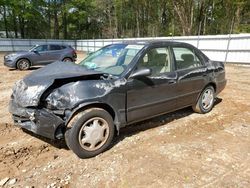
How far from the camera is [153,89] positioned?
3955 millimetres

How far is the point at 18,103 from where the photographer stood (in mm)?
3350

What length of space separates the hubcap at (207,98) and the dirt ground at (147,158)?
44 centimetres

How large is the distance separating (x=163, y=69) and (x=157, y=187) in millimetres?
2090

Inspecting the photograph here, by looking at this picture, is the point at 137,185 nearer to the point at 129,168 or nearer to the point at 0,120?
the point at 129,168

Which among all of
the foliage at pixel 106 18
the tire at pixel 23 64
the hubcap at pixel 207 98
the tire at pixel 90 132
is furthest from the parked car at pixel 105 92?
the foliage at pixel 106 18

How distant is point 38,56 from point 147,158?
10.7 m

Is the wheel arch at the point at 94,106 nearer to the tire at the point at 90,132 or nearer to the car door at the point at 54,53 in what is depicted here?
the tire at the point at 90,132

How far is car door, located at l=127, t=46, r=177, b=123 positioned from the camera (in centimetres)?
374

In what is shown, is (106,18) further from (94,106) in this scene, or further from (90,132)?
(90,132)

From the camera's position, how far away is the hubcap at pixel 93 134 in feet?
10.8

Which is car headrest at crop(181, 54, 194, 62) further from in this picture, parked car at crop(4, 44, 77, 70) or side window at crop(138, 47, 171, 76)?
parked car at crop(4, 44, 77, 70)

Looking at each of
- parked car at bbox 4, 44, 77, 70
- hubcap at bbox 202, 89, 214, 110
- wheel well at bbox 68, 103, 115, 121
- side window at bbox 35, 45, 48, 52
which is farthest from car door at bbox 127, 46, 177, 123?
side window at bbox 35, 45, 48, 52

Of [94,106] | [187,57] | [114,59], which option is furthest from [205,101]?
[94,106]

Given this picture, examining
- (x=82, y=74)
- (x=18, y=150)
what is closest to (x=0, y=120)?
(x=18, y=150)
